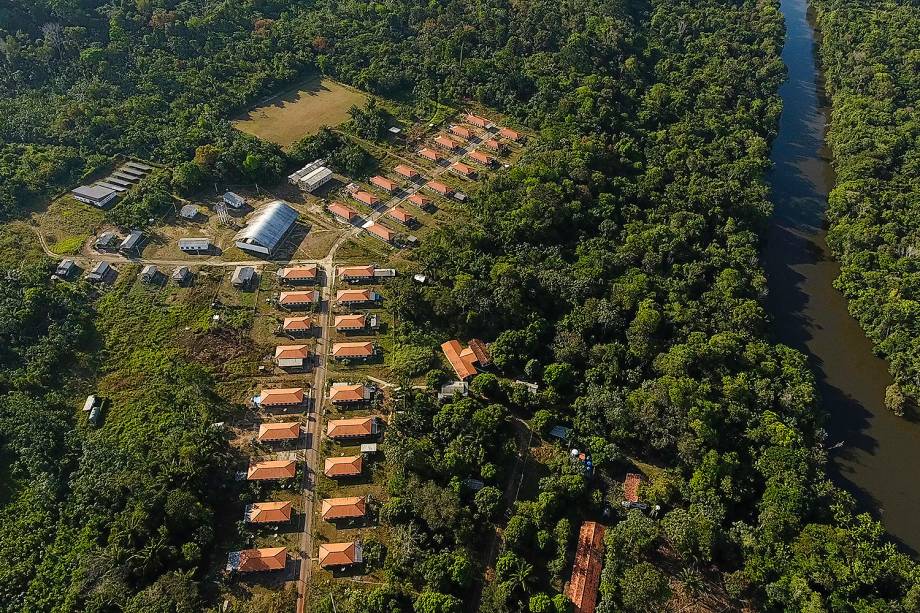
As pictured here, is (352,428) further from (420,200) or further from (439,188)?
(439,188)

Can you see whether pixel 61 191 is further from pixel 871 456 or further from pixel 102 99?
pixel 871 456

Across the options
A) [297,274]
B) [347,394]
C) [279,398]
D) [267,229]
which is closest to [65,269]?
[267,229]

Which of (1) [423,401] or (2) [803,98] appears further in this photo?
(2) [803,98]

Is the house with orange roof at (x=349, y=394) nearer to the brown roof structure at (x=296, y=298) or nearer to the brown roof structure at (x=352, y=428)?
the brown roof structure at (x=352, y=428)

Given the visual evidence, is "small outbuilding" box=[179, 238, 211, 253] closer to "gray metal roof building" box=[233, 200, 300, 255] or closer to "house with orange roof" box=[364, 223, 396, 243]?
"gray metal roof building" box=[233, 200, 300, 255]

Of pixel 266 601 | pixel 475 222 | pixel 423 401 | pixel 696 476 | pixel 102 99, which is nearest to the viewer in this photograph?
pixel 266 601

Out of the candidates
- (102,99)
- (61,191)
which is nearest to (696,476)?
(61,191)

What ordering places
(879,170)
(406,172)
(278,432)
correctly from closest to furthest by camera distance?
(278,432)
(879,170)
(406,172)
